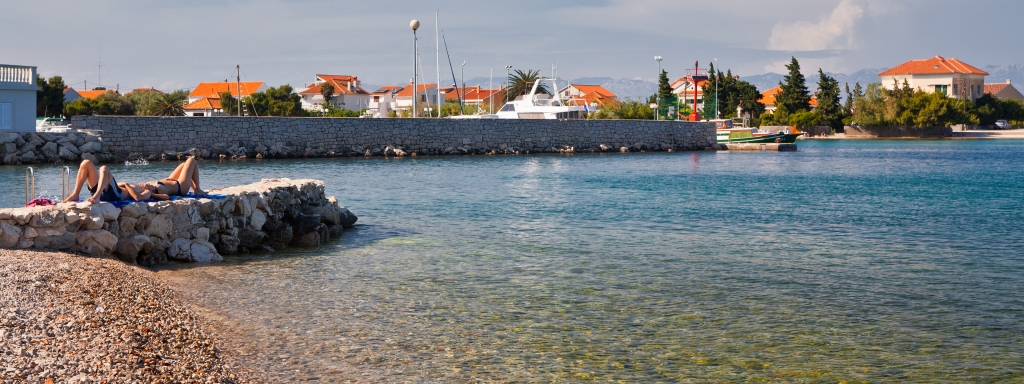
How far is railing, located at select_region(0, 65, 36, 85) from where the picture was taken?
32250mm

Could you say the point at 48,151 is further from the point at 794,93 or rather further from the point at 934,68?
the point at 934,68

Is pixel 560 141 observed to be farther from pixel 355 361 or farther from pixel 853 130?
pixel 853 130

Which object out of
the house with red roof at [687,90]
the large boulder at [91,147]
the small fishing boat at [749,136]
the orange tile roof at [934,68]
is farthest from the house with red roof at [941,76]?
the large boulder at [91,147]

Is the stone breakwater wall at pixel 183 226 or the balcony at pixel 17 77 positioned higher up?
the balcony at pixel 17 77

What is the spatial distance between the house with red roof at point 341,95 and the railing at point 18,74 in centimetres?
7031

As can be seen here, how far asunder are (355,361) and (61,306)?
2.59m

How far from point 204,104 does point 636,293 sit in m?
97.0

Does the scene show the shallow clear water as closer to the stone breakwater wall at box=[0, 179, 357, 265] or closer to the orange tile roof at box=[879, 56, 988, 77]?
the stone breakwater wall at box=[0, 179, 357, 265]

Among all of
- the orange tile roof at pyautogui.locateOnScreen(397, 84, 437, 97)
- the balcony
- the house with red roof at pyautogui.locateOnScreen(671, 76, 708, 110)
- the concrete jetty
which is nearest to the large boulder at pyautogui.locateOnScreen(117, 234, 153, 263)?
the balcony

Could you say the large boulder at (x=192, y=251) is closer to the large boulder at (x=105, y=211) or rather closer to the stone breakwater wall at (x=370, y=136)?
the large boulder at (x=105, y=211)

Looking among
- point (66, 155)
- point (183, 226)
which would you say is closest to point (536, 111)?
point (66, 155)

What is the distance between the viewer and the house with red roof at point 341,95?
4188 inches

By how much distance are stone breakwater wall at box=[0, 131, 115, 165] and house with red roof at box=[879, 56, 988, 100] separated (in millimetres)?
86323

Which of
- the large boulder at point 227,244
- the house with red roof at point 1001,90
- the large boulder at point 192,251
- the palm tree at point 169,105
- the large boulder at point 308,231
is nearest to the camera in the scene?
the large boulder at point 192,251
